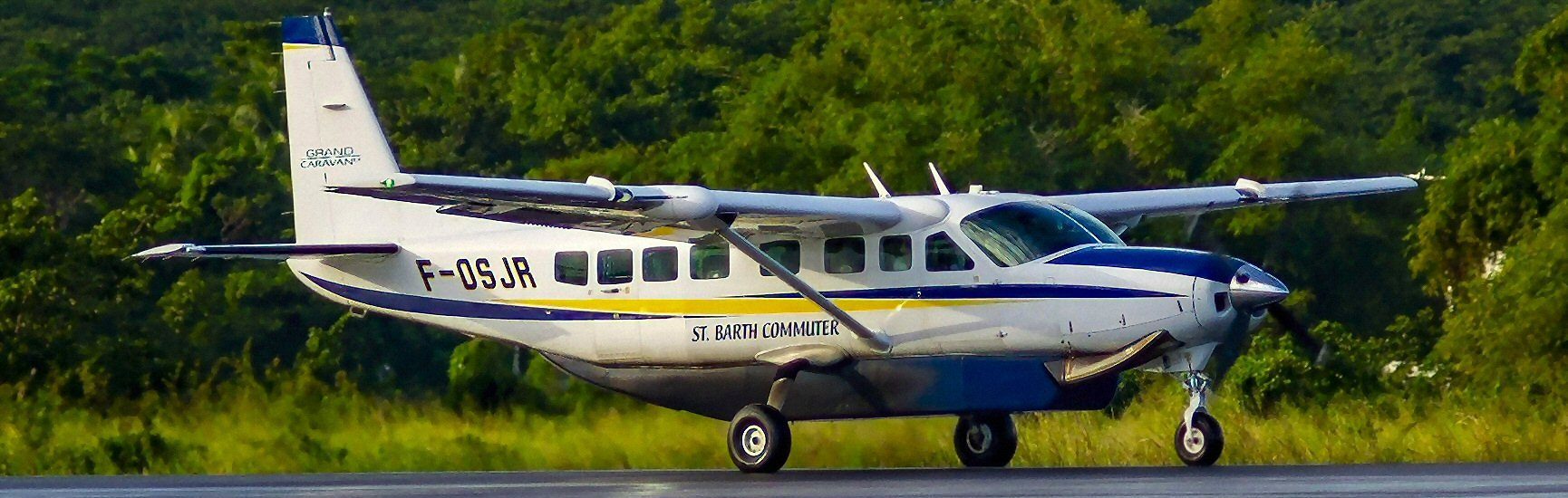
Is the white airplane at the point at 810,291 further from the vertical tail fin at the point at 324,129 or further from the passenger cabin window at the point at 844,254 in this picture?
the vertical tail fin at the point at 324,129

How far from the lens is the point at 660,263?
18125mm

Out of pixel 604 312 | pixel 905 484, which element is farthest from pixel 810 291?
pixel 905 484

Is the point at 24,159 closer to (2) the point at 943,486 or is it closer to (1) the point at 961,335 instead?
(1) the point at 961,335

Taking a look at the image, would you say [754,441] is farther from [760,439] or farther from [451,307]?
[451,307]

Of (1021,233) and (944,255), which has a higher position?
(1021,233)

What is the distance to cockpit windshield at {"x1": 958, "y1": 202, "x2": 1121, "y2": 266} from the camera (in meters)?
16.9

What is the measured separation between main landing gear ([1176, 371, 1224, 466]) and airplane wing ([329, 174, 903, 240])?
239cm

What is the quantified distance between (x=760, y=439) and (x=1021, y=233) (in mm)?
2310

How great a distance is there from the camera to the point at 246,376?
24609 mm

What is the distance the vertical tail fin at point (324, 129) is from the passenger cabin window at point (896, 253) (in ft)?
15.8

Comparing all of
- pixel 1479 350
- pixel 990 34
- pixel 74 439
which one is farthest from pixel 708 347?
pixel 990 34

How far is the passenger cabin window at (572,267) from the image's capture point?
18578 millimetres

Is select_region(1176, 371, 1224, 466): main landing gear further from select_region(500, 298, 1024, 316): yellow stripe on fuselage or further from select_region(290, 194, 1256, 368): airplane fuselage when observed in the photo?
select_region(500, 298, 1024, 316): yellow stripe on fuselage

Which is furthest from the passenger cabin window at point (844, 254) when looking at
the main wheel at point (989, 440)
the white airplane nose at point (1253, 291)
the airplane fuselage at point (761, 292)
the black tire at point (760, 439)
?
the white airplane nose at point (1253, 291)
